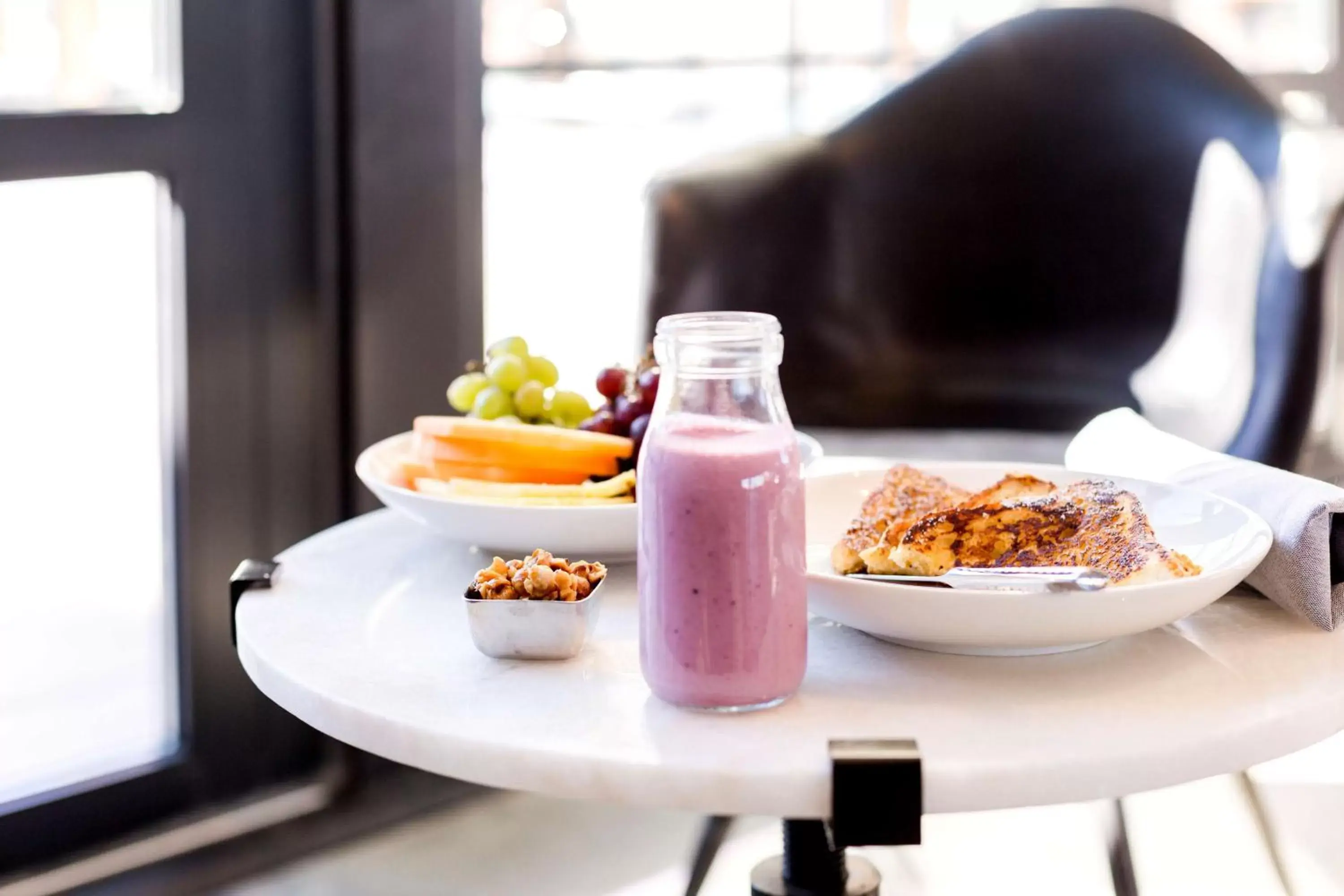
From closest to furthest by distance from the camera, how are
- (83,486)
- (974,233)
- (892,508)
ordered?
(892,508), (83,486), (974,233)

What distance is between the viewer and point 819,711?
2.57 ft

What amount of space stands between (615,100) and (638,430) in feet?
4.57

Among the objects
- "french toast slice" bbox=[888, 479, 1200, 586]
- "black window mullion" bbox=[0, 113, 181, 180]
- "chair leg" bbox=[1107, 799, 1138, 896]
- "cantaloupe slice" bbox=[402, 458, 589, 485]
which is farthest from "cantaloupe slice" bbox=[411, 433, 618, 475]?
"black window mullion" bbox=[0, 113, 181, 180]

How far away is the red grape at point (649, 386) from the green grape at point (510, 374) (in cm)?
12

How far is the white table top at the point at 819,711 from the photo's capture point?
71 centimetres

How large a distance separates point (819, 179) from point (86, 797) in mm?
1289

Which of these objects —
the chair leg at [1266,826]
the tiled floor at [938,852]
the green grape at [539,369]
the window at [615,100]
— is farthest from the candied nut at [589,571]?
the window at [615,100]

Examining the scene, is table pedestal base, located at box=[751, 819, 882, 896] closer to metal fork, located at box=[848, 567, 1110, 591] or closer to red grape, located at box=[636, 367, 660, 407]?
metal fork, located at box=[848, 567, 1110, 591]

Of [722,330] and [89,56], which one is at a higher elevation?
[89,56]

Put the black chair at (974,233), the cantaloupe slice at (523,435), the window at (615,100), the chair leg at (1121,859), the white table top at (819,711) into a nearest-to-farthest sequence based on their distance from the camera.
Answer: the white table top at (819,711), the cantaloupe slice at (523,435), the chair leg at (1121,859), the black chair at (974,233), the window at (615,100)

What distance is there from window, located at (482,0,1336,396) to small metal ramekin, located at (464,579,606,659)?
4.87ft

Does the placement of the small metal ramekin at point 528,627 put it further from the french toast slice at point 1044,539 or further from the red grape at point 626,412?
the red grape at point 626,412

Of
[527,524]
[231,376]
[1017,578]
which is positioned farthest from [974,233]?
[1017,578]

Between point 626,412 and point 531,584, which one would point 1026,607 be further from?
point 626,412
